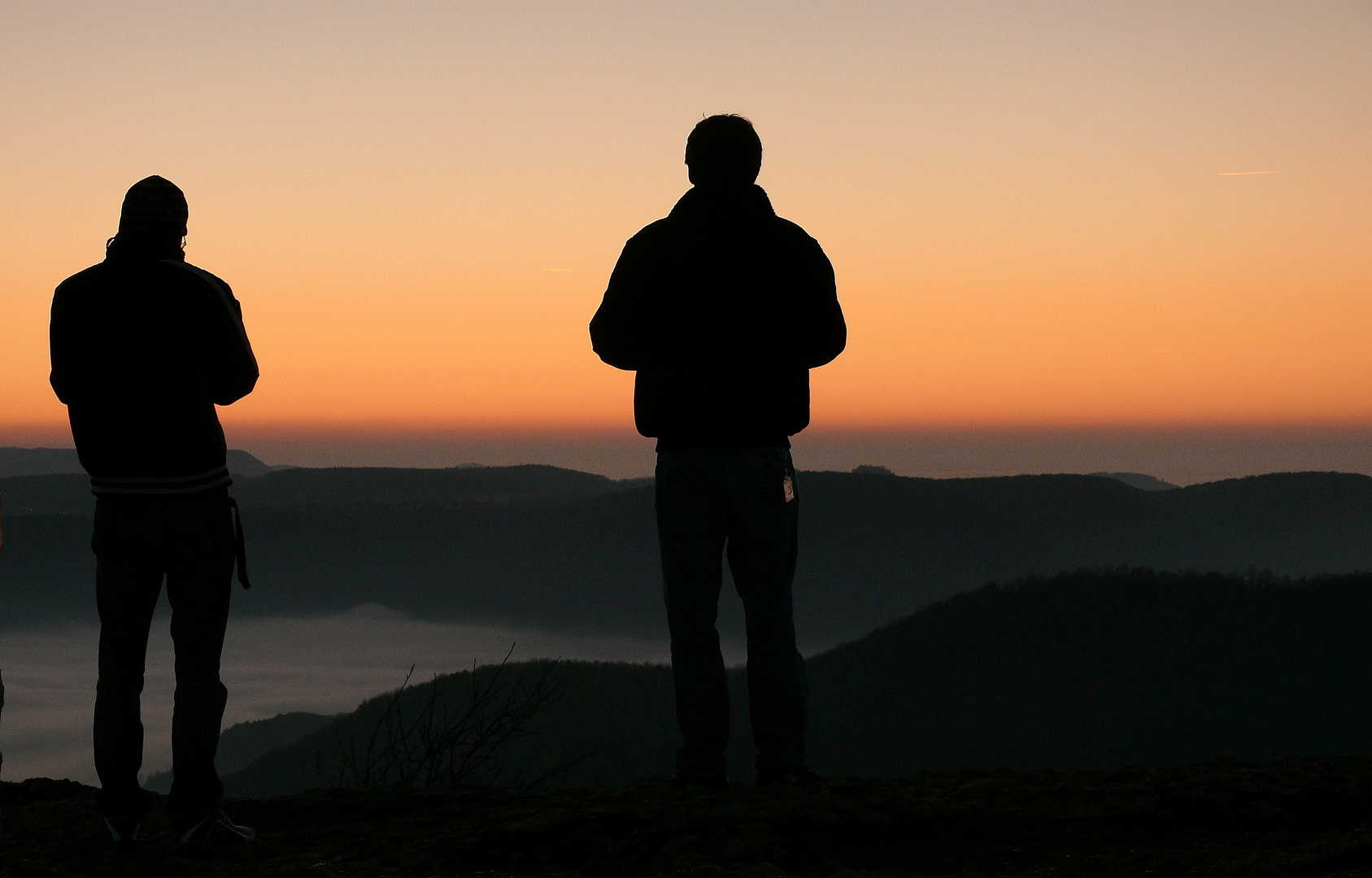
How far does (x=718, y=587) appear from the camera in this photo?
4402 millimetres

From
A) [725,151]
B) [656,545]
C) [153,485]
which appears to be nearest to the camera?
[153,485]

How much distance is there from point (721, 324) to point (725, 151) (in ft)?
2.14

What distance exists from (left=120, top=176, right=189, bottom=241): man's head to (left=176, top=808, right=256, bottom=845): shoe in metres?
1.91

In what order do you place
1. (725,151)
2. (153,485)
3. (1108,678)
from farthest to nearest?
→ 1. (1108,678)
2. (725,151)
3. (153,485)

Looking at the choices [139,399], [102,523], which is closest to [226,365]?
[139,399]

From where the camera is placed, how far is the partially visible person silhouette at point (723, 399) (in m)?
4.30

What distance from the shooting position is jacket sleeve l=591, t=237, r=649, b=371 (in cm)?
436

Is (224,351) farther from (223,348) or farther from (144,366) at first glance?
(144,366)

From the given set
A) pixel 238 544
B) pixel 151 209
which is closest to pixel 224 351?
pixel 151 209

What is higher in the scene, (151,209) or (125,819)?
(151,209)

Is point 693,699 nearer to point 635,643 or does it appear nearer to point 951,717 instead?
point 951,717

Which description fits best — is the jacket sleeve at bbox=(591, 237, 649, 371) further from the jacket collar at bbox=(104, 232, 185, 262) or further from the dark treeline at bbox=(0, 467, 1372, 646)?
the dark treeline at bbox=(0, 467, 1372, 646)

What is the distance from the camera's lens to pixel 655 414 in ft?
14.2

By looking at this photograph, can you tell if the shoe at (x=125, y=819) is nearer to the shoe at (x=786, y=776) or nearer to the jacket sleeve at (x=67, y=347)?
the jacket sleeve at (x=67, y=347)
